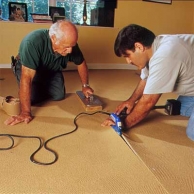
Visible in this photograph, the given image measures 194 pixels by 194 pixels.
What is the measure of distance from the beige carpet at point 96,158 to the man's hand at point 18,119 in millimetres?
35

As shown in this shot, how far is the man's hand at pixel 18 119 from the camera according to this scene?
1456 millimetres

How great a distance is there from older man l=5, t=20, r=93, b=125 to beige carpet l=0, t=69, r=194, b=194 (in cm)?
16

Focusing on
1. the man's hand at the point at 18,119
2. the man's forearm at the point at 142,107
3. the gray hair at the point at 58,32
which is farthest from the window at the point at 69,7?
the man's forearm at the point at 142,107

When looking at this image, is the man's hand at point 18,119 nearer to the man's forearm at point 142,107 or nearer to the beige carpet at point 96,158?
the beige carpet at point 96,158

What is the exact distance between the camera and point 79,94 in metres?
2.05

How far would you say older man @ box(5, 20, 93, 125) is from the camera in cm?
142

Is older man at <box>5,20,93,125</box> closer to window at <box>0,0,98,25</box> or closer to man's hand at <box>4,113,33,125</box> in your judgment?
man's hand at <box>4,113,33,125</box>

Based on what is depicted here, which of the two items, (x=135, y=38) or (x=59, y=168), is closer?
(x=59, y=168)

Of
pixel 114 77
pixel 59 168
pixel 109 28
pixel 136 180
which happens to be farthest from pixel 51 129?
pixel 109 28

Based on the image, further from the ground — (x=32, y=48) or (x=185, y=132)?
(x=32, y=48)

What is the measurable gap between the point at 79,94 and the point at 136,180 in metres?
1.17

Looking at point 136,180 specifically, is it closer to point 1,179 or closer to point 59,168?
point 59,168

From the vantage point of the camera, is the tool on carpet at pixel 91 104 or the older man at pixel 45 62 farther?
the tool on carpet at pixel 91 104

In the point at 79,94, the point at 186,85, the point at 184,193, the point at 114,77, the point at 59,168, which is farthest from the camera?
the point at 114,77
